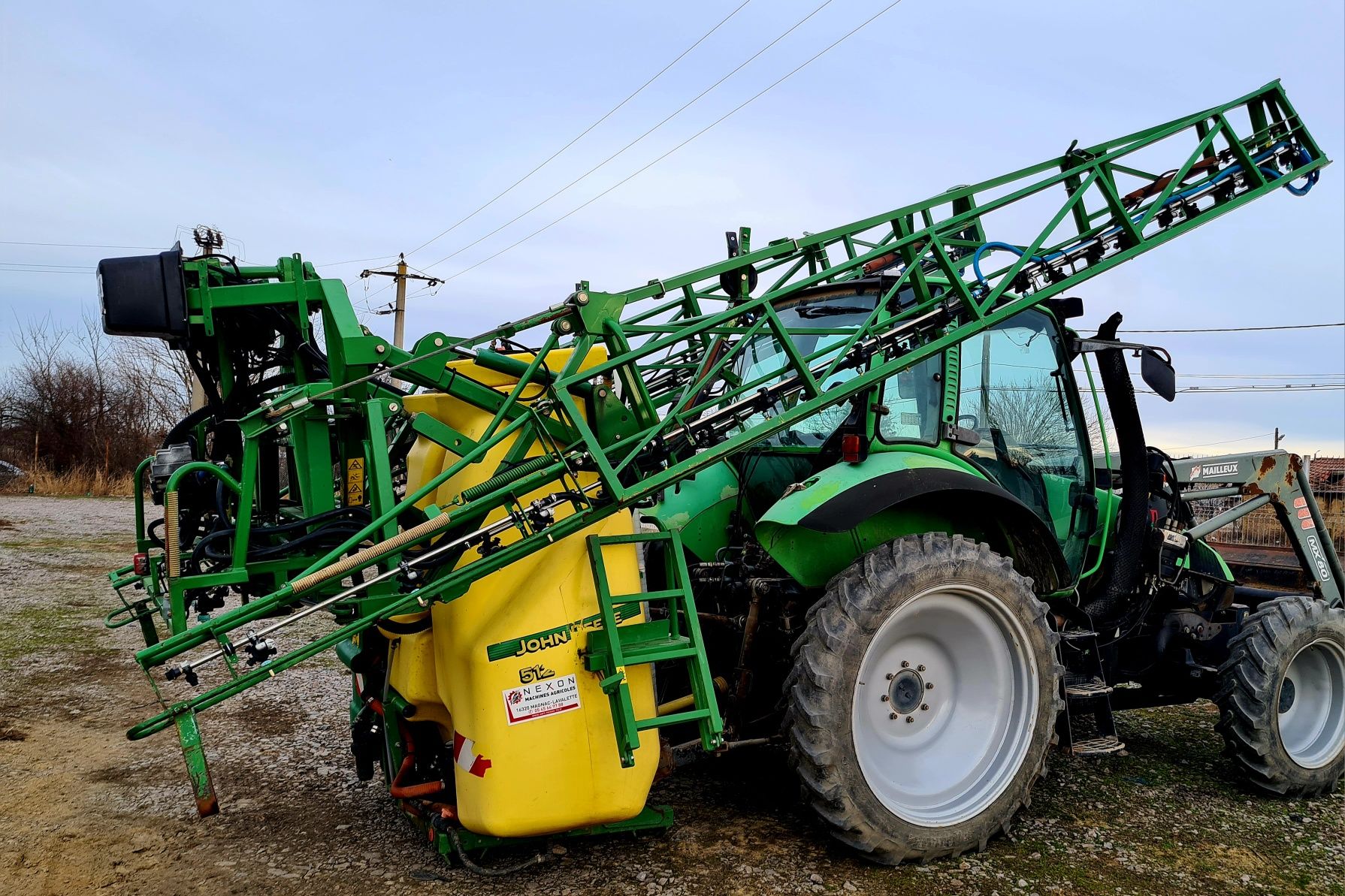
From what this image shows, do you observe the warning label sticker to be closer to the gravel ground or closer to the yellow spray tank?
the yellow spray tank

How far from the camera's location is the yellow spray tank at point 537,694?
3.17 m

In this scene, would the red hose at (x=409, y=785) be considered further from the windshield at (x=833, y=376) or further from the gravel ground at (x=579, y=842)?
the windshield at (x=833, y=376)

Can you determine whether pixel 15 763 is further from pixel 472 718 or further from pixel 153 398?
pixel 153 398

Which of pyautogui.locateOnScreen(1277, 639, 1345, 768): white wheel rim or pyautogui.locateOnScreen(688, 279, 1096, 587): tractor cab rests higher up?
pyautogui.locateOnScreen(688, 279, 1096, 587): tractor cab

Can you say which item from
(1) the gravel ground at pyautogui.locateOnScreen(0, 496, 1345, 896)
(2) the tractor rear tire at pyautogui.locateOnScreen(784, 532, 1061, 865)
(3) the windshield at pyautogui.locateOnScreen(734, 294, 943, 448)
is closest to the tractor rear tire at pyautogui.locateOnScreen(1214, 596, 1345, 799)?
(1) the gravel ground at pyautogui.locateOnScreen(0, 496, 1345, 896)

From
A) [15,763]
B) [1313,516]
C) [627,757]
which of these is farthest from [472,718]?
[1313,516]

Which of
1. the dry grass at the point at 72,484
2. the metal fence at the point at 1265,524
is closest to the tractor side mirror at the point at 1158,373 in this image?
the metal fence at the point at 1265,524

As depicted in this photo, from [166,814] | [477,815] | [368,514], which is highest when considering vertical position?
[368,514]

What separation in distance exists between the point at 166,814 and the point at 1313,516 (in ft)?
19.8

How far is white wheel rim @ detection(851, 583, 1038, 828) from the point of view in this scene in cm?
378

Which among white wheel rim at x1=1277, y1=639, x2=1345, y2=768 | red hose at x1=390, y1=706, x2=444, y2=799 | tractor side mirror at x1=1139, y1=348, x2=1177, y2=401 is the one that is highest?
tractor side mirror at x1=1139, y1=348, x2=1177, y2=401

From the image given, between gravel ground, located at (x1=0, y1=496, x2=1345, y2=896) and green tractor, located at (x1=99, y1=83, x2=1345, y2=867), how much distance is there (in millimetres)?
189

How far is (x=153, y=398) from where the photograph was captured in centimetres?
3484

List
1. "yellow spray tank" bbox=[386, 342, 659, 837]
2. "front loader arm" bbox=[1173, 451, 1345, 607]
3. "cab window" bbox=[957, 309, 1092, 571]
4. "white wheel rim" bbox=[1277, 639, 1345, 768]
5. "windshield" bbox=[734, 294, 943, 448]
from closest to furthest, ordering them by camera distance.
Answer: "yellow spray tank" bbox=[386, 342, 659, 837] < "windshield" bbox=[734, 294, 943, 448] < "cab window" bbox=[957, 309, 1092, 571] < "white wheel rim" bbox=[1277, 639, 1345, 768] < "front loader arm" bbox=[1173, 451, 1345, 607]
